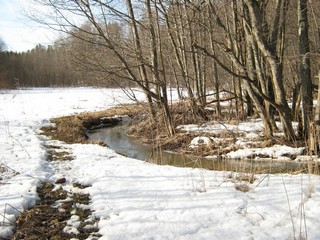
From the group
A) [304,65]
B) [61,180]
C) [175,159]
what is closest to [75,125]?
[175,159]

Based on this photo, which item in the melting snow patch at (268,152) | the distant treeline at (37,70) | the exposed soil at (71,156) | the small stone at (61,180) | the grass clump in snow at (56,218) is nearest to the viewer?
the grass clump in snow at (56,218)

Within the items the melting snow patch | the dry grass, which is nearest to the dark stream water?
the melting snow patch

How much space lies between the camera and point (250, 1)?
24.3 feet

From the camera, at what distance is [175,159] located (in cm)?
909

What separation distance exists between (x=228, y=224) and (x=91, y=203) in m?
→ 1.85

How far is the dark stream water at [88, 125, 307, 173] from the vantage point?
23.0 ft

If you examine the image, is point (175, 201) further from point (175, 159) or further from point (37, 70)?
point (37, 70)

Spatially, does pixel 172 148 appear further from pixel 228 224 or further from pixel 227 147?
pixel 228 224

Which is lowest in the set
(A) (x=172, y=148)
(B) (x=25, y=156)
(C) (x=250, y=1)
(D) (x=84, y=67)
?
(A) (x=172, y=148)

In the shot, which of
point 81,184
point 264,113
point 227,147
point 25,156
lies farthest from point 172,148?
point 81,184

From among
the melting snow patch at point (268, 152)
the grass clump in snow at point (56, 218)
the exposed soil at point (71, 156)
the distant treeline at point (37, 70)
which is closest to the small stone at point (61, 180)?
the exposed soil at point (71, 156)

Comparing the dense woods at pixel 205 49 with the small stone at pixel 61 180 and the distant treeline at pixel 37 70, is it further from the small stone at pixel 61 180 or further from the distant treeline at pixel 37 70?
the distant treeline at pixel 37 70

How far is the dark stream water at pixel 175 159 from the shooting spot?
6996mm

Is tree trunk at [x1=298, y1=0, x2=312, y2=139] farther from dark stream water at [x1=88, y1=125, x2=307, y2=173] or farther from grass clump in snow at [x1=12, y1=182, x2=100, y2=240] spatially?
grass clump in snow at [x1=12, y1=182, x2=100, y2=240]
